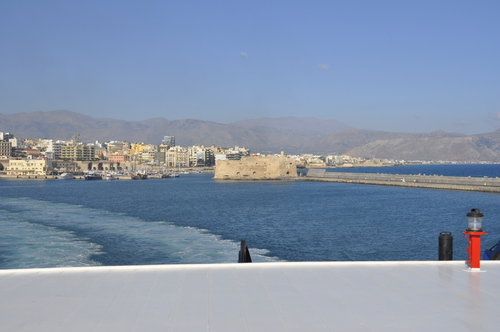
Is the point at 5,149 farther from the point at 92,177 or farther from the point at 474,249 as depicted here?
the point at 474,249

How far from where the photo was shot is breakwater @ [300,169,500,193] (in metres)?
45.1

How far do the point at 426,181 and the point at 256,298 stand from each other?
52318 millimetres

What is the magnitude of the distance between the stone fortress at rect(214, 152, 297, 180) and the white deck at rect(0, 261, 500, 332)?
65.3m

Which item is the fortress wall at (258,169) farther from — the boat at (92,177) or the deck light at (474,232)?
the deck light at (474,232)

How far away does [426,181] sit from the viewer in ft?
173

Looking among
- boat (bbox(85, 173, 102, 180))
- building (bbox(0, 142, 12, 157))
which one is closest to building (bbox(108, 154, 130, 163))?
building (bbox(0, 142, 12, 157))

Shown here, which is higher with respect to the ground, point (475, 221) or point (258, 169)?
point (475, 221)

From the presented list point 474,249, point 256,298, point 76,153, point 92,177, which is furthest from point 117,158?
point 256,298

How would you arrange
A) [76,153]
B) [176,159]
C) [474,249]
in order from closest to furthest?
[474,249] < [76,153] < [176,159]

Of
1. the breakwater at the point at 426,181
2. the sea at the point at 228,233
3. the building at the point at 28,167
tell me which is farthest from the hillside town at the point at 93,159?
the sea at the point at 228,233

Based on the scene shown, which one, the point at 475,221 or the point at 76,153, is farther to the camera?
the point at 76,153

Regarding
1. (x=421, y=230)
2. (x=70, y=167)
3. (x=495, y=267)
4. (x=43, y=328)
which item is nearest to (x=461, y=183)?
(x=421, y=230)

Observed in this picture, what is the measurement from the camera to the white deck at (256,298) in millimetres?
3207

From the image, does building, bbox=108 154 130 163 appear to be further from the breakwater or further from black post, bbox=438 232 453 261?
black post, bbox=438 232 453 261
